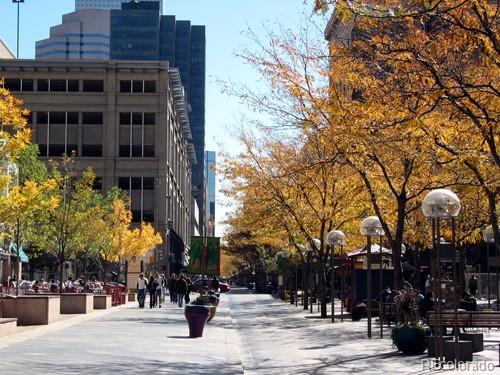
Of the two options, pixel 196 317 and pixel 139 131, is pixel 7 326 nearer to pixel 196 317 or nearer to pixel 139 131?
pixel 196 317

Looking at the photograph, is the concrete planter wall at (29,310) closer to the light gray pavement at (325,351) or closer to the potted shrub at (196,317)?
the light gray pavement at (325,351)

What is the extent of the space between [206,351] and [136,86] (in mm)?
73792

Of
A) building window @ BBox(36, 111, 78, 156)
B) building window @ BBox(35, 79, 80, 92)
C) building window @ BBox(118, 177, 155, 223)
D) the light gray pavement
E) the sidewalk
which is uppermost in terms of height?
building window @ BBox(35, 79, 80, 92)

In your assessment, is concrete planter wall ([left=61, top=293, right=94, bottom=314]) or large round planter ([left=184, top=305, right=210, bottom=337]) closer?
large round planter ([left=184, top=305, right=210, bottom=337])

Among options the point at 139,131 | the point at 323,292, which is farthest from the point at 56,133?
the point at 323,292

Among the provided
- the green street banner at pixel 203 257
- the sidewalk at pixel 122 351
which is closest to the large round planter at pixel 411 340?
the sidewalk at pixel 122 351

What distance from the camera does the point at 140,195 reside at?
89.0 m

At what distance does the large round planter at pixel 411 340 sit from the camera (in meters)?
18.0

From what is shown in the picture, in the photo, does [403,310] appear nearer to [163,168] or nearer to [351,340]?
[351,340]

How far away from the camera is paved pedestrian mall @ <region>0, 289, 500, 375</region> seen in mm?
15102

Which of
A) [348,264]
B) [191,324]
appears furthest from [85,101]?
[191,324]

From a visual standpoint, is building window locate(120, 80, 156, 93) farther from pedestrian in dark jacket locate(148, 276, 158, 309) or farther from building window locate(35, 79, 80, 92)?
pedestrian in dark jacket locate(148, 276, 158, 309)

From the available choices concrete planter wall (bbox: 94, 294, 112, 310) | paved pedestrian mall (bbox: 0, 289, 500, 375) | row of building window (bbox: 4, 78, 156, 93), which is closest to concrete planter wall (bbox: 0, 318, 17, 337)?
paved pedestrian mall (bbox: 0, 289, 500, 375)

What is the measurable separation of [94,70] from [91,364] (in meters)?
76.8
